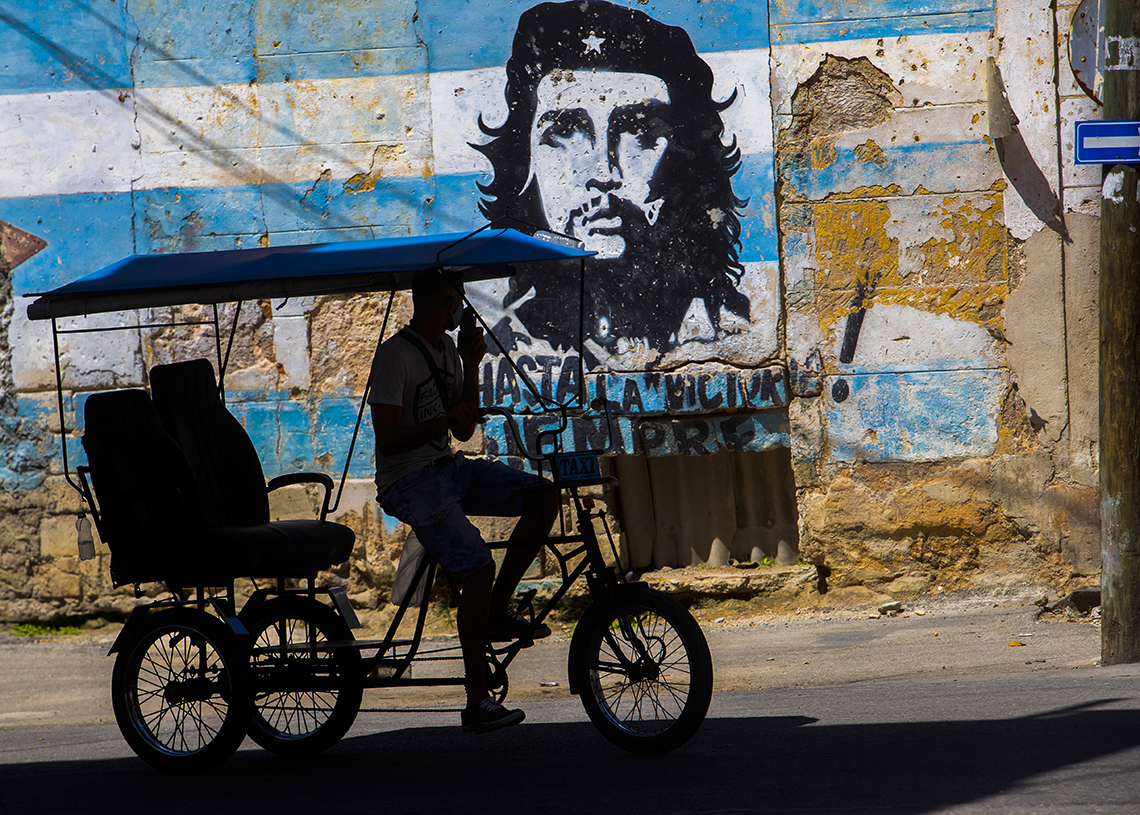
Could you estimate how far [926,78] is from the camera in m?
7.57

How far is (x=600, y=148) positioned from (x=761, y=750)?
4.74 metres

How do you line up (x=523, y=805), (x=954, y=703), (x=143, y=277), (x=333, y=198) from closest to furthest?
1. (x=523, y=805)
2. (x=143, y=277)
3. (x=954, y=703)
4. (x=333, y=198)

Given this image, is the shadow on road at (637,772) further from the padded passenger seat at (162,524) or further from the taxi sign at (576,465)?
the taxi sign at (576,465)

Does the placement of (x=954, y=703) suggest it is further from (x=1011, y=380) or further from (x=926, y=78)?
→ (x=926, y=78)

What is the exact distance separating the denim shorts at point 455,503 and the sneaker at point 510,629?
263 millimetres

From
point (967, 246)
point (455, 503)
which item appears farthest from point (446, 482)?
point (967, 246)

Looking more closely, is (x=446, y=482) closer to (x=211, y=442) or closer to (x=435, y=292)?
(x=435, y=292)

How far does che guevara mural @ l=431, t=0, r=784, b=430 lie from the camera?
25.3 feet

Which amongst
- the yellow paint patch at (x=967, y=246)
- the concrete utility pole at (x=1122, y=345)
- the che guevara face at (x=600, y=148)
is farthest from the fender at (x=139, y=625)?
the yellow paint patch at (x=967, y=246)

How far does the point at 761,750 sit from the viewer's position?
4391mm

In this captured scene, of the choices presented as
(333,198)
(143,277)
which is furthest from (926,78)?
(143,277)

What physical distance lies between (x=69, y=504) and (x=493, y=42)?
4594mm

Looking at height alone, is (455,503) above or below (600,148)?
below

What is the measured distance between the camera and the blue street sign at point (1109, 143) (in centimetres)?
564
